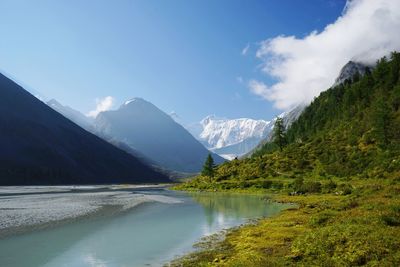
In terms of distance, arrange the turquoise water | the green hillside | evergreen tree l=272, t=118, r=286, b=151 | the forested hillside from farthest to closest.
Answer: evergreen tree l=272, t=118, r=286, b=151 → the forested hillside → the turquoise water → the green hillside

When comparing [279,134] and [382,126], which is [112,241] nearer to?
[382,126]

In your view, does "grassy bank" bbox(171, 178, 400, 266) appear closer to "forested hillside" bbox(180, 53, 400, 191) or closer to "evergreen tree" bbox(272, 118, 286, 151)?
"forested hillside" bbox(180, 53, 400, 191)

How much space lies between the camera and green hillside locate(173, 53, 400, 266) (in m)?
26.4

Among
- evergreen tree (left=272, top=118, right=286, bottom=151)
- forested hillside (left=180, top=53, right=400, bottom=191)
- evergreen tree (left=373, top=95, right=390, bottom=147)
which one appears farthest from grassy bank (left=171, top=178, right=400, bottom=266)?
evergreen tree (left=272, top=118, right=286, bottom=151)

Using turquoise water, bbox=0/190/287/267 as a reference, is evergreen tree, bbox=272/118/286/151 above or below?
above

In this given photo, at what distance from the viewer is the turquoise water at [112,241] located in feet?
108

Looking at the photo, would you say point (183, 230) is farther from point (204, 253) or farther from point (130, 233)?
point (204, 253)

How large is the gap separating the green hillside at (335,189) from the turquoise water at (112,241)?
4496 mm

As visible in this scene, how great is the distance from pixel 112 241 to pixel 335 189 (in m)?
63.6

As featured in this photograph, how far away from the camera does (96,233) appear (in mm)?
47469

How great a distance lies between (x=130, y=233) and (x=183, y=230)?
258 inches

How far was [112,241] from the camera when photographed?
4172cm

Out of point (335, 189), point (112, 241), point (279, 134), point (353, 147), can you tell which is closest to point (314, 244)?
point (112, 241)

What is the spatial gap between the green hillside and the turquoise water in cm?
450
